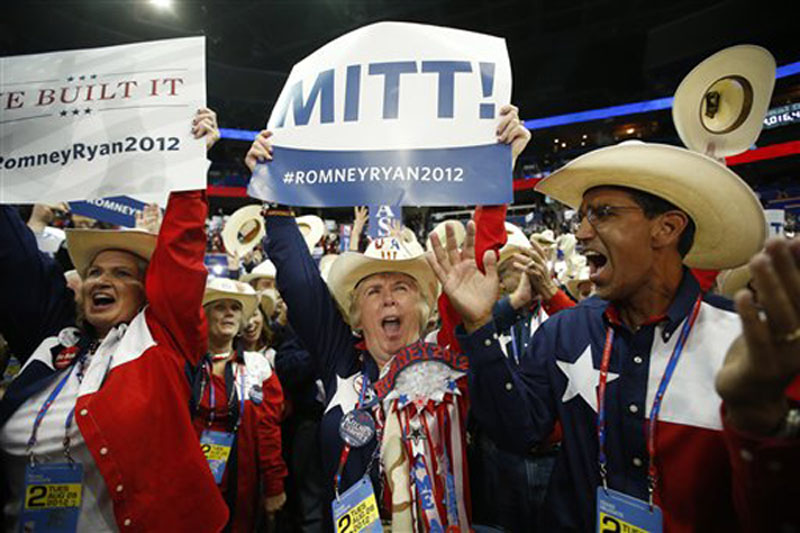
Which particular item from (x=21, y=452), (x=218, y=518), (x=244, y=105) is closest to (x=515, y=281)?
(x=218, y=518)

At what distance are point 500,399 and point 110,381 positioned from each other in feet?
4.85

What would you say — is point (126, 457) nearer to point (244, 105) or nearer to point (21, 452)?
point (21, 452)

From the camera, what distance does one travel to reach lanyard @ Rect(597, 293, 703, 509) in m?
1.33

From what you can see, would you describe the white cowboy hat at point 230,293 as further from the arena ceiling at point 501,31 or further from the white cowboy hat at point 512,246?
the arena ceiling at point 501,31

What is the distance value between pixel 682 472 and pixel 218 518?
1694 mm

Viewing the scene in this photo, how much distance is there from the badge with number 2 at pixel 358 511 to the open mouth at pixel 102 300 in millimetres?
1299

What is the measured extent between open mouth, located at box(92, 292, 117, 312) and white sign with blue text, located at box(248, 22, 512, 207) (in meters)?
0.82

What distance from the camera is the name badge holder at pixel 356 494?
5.32 feet

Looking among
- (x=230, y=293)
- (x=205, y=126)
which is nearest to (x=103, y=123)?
(x=205, y=126)

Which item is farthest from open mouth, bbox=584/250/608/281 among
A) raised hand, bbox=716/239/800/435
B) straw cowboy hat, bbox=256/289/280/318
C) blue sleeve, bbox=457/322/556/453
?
straw cowboy hat, bbox=256/289/280/318

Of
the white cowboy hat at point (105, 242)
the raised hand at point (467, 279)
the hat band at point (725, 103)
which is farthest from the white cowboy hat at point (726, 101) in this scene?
the white cowboy hat at point (105, 242)

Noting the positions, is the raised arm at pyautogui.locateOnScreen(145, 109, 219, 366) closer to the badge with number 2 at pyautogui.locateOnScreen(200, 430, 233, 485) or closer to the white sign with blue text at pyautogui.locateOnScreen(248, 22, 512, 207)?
the white sign with blue text at pyautogui.locateOnScreen(248, 22, 512, 207)

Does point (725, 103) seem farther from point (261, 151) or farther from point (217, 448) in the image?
point (217, 448)

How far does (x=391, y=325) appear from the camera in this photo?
7.02 feet
